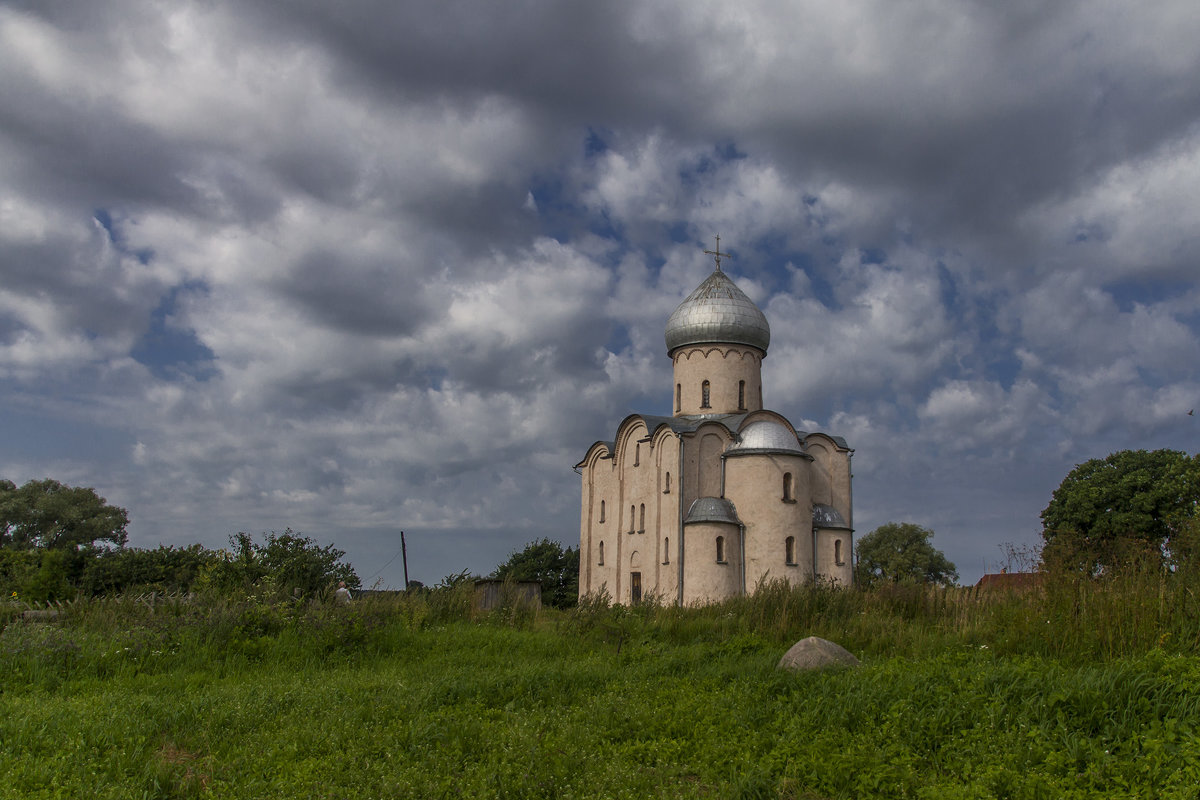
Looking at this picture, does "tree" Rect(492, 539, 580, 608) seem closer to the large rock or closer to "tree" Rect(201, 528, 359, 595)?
"tree" Rect(201, 528, 359, 595)

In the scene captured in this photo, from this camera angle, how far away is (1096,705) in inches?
259

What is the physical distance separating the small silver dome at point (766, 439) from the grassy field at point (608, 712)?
15316 millimetres

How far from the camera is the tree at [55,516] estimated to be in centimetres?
4803

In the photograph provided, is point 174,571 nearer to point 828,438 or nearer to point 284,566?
point 284,566

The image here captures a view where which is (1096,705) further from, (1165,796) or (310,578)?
(310,578)

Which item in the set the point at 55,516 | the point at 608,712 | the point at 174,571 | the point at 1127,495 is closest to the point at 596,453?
the point at 174,571

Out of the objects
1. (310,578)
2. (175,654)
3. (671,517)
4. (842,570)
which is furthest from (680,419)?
(175,654)

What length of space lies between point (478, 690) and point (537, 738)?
1.80 m

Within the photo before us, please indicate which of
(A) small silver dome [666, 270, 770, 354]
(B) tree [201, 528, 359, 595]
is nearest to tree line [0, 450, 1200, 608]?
(B) tree [201, 528, 359, 595]

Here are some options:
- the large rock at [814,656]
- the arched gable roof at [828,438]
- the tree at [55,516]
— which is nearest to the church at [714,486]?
the arched gable roof at [828,438]

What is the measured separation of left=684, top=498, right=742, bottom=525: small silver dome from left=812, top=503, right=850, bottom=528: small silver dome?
8.63 ft

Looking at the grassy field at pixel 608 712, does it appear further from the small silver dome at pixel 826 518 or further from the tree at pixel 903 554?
the tree at pixel 903 554

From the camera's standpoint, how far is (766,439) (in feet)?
90.5

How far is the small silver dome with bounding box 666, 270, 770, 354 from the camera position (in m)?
31.4
